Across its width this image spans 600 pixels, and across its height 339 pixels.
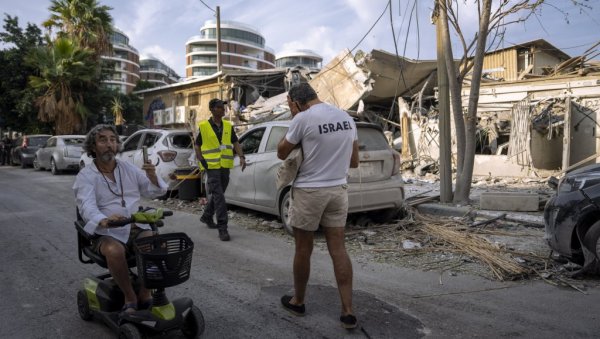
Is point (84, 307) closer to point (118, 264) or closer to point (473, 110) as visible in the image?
point (118, 264)

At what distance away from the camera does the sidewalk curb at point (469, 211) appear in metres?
6.82

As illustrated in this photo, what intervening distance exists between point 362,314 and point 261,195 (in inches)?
143

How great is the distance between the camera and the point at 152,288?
2.90 m

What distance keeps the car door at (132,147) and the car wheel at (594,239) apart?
861 centimetres

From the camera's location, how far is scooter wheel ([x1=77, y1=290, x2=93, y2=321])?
140 inches

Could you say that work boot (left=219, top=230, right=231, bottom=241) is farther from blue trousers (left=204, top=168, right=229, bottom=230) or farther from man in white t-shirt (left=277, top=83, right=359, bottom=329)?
man in white t-shirt (left=277, top=83, right=359, bottom=329)

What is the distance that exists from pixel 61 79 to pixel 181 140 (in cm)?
1612

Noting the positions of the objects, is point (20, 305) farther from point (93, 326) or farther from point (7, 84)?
point (7, 84)

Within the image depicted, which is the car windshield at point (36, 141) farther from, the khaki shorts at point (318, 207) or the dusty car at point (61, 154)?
the khaki shorts at point (318, 207)

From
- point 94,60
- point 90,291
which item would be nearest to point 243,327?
point 90,291

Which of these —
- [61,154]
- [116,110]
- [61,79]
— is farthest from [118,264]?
[116,110]

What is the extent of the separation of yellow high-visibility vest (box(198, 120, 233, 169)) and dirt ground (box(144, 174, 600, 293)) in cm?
125

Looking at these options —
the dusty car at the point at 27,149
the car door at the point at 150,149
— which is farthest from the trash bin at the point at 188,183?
the dusty car at the point at 27,149

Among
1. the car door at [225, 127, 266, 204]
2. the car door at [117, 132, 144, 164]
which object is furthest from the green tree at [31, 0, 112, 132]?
the car door at [225, 127, 266, 204]
